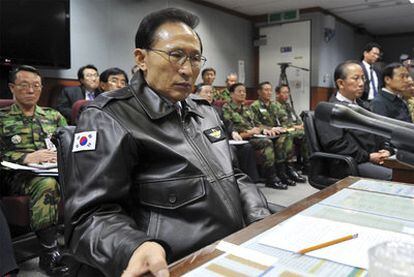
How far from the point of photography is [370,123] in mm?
452

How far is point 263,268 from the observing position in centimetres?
59

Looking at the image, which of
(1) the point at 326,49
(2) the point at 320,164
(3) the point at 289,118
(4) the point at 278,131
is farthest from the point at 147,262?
(1) the point at 326,49

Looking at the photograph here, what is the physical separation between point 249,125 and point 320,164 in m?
2.21

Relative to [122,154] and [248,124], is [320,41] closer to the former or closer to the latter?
[248,124]

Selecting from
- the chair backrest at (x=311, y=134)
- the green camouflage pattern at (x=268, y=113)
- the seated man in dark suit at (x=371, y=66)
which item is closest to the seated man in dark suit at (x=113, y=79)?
the green camouflage pattern at (x=268, y=113)

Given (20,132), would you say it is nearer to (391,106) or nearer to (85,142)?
(85,142)

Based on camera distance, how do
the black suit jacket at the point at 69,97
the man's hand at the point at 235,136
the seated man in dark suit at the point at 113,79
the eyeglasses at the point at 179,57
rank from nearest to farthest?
the eyeglasses at the point at 179,57, the seated man in dark suit at the point at 113,79, the black suit jacket at the point at 69,97, the man's hand at the point at 235,136

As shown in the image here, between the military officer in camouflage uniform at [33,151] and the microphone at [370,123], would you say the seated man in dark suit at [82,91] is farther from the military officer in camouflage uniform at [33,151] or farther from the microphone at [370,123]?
the microphone at [370,123]

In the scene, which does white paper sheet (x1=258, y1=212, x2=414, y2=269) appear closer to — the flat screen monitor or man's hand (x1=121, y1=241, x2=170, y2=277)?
man's hand (x1=121, y1=241, x2=170, y2=277)

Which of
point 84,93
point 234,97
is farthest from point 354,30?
point 84,93

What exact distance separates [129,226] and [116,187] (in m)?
0.12

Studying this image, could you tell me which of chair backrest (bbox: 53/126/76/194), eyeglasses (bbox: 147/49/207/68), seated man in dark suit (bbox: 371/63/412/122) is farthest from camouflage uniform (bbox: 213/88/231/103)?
chair backrest (bbox: 53/126/76/194)

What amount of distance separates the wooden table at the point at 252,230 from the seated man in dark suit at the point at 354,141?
1.21 m

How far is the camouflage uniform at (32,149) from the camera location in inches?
79.5
